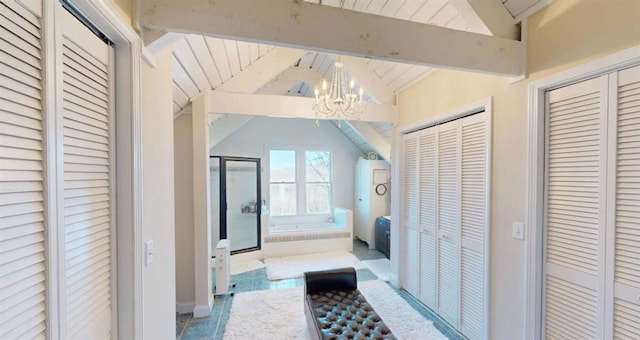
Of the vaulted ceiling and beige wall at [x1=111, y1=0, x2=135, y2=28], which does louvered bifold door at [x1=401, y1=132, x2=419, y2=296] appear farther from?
beige wall at [x1=111, y1=0, x2=135, y2=28]

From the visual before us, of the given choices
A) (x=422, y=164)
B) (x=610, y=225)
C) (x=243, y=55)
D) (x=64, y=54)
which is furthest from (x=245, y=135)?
(x=610, y=225)

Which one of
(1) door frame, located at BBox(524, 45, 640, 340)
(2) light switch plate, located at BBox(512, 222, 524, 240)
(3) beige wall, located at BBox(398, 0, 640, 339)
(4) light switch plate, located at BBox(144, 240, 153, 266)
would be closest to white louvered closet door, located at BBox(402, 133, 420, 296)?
(3) beige wall, located at BBox(398, 0, 640, 339)

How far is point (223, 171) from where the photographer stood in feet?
15.1

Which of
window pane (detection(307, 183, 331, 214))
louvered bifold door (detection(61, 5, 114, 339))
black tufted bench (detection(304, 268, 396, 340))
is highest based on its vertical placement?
louvered bifold door (detection(61, 5, 114, 339))

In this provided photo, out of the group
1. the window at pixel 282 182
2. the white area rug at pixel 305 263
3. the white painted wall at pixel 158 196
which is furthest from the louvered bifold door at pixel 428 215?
the window at pixel 282 182

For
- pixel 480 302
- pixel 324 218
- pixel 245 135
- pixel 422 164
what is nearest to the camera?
pixel 480 302

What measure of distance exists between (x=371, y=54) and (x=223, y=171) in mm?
3661

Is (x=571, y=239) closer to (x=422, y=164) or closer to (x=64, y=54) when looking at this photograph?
(x=422, y=164)

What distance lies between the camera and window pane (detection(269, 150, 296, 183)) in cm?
577

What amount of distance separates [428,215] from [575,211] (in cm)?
138

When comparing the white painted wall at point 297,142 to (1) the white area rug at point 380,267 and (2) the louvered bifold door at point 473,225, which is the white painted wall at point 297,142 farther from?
(2) the louvered bifold door at point 473,225

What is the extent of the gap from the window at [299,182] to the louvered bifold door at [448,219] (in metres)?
3.52

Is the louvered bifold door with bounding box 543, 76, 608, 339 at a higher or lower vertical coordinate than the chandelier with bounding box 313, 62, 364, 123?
lower

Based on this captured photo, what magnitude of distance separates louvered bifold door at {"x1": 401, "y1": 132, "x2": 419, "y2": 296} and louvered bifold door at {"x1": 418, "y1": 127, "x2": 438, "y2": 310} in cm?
8
